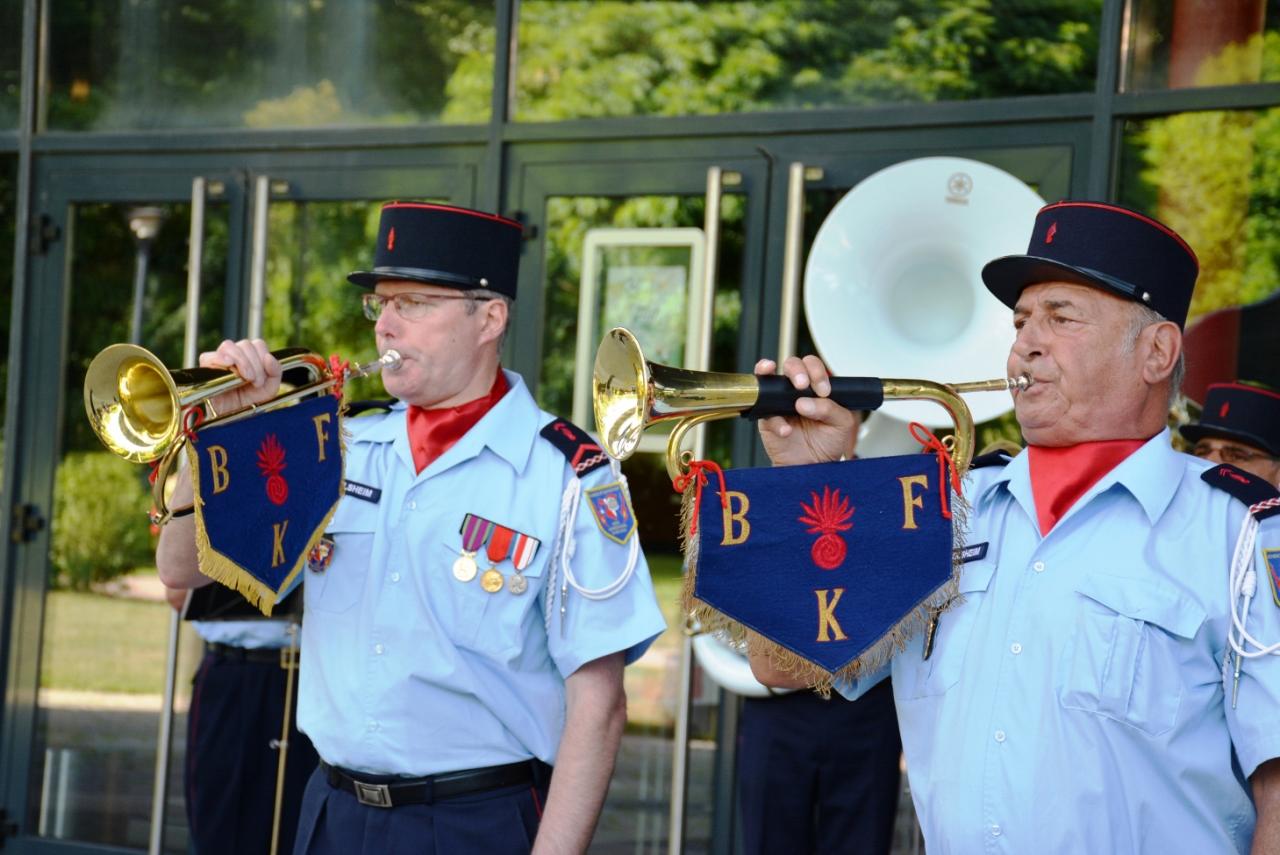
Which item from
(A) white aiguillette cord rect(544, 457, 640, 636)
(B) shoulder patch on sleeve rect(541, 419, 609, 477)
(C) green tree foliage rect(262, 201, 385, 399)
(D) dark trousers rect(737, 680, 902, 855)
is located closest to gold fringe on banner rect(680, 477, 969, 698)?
(A) white aiguillette cord rect(544, 457, 640, 636)

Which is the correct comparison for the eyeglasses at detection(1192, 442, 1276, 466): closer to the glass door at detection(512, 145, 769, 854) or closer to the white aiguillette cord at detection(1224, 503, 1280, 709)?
the glass door at detection(512, 145, 769, 854)

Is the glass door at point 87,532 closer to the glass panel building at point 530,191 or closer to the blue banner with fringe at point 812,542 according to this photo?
the glass panel building at point 530,191

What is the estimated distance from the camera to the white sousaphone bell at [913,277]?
4688mm

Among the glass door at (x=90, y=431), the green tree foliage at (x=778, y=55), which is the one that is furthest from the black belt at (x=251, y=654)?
the green tree foliage at (x=778, y=55)

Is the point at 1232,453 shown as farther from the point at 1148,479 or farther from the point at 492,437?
the point at 492,437

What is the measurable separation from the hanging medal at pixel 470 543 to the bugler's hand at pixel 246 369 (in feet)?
1.55

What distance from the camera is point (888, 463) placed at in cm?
265

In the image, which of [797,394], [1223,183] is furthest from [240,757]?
[1223,183]

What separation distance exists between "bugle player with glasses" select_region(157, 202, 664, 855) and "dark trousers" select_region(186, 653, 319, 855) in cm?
149

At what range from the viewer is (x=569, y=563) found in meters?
3.26

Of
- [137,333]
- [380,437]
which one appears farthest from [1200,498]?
[137,333]

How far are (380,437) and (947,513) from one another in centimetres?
138

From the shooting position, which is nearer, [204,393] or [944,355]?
[204,393]

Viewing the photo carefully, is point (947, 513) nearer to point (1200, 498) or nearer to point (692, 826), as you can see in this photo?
point (1200, 498)
